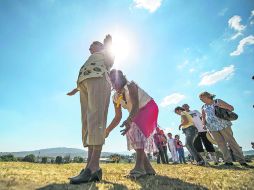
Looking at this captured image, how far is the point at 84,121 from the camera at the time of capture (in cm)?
416

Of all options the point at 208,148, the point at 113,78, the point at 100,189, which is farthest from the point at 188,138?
the point at 100,189

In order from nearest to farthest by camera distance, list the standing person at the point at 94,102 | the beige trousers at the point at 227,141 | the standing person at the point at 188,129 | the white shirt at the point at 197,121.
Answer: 1. the standing person at the point at 94,102
2. the beige trousers at the point at 227,141
3. the standing person at the point at 188,129
4. the white shirt at the point at 197,121

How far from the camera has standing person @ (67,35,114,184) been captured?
361 cm

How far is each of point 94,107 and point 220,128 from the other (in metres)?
5.07

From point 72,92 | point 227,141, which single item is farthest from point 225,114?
point 72,92

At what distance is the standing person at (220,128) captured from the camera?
7095 millimetres

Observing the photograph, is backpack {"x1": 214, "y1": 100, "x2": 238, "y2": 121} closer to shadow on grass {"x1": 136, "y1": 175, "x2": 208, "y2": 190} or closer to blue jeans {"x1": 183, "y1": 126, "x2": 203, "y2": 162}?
blue jeans {"x1": 183, "y1": 126, "x2": 203, "y2": 162}

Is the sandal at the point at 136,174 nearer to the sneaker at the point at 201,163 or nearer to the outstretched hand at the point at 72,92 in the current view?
the outstretched hand at the point at 72,92

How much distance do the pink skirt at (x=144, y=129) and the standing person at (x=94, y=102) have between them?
0.64m

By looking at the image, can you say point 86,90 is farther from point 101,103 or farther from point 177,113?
point 177,113

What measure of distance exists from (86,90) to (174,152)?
12.9 meters

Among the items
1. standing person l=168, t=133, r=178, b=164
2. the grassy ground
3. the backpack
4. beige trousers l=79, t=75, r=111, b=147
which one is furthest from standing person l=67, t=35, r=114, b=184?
standing person l=168, t=133, r=178, b=164

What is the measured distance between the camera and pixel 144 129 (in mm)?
4332

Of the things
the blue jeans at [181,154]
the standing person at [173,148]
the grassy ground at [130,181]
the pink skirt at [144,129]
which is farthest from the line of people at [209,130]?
the standing person at [173,148]
